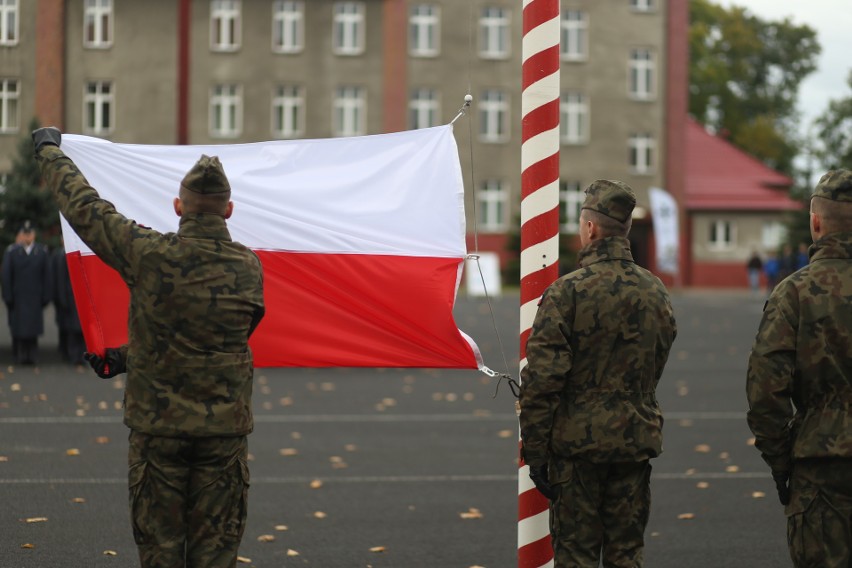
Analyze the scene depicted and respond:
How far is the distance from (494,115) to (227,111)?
1136 cm

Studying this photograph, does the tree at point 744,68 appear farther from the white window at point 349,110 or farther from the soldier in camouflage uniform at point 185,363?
the soldier in camouflage uniform at point 185,363

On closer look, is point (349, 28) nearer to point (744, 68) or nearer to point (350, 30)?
point (350, 30)

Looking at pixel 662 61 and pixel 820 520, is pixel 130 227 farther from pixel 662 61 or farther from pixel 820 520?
pixel 662 61

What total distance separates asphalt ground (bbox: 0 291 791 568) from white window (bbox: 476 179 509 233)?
129ft

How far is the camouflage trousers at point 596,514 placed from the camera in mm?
5766

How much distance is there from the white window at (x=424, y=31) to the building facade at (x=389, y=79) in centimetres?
6

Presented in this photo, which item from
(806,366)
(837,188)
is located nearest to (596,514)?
(806,366)

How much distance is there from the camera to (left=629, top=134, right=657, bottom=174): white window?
60406mm

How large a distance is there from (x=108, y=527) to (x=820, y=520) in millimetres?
5278

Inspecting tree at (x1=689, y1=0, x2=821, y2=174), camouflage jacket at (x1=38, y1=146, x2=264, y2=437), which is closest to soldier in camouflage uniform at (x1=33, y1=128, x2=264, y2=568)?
camouflage jacket at (x1=38, y1=146, x2=264, y2=437)

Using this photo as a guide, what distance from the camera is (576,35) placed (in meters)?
59.2

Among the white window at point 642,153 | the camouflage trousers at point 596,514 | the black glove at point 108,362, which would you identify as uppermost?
the white window at point 642,153

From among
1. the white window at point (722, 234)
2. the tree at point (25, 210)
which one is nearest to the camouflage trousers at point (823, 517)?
the tree at point (25, 210)

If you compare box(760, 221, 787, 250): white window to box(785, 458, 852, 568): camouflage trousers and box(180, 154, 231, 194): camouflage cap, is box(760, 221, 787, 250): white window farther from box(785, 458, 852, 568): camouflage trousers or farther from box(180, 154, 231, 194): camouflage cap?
box(180, 154, 231, 194): camouflage cap
